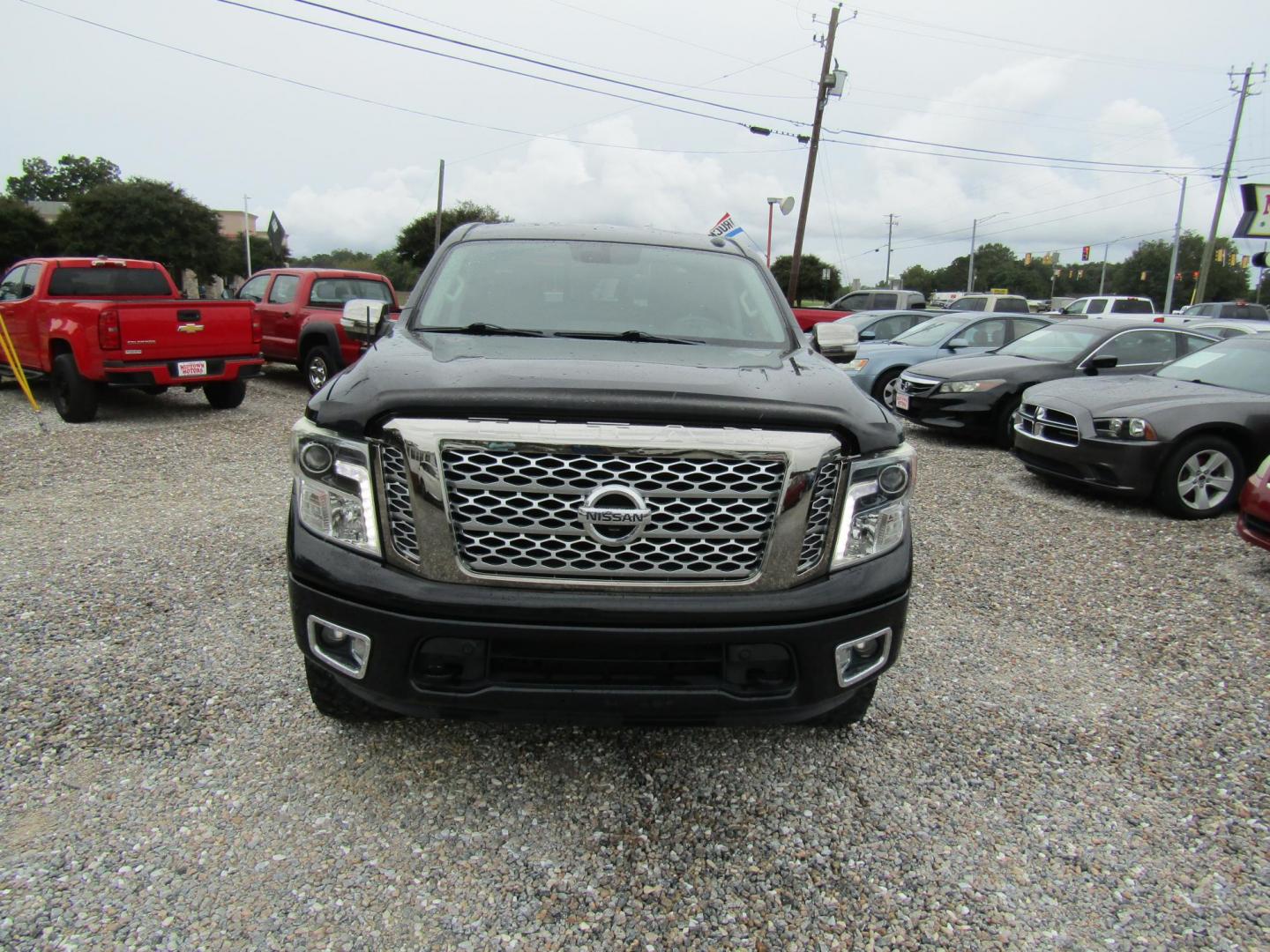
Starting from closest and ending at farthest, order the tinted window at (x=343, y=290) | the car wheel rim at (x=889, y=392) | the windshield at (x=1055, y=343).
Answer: the windshield at (x=1055, y=343) → the car wheel rim at (x=889, y=392) → the tinted window at (x=343, y=290)

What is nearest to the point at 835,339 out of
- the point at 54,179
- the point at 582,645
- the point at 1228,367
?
the point at 582,645

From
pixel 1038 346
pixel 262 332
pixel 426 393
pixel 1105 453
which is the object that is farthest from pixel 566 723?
pixel 262 332

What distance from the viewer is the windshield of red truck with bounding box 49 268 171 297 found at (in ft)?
31.8

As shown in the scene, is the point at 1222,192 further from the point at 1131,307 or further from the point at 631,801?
the point at 631,801

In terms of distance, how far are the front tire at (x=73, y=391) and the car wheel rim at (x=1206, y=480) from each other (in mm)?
10441

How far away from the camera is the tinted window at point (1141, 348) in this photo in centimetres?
907

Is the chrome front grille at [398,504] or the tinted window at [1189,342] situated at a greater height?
the tinted window at [1189,342]

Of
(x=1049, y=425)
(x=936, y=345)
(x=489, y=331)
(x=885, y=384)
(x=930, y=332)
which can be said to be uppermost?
(x=930, y=332)

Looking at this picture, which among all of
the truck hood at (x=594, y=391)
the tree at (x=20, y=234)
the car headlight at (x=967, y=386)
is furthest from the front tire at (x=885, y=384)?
the tree at (x=20, y=234)

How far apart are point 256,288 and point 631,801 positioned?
12899 mm

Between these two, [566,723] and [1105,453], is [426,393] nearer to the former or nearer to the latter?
[566,723]

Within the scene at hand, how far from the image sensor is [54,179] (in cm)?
8406

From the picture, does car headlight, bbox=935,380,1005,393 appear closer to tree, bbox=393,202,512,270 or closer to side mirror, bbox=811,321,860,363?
side mirror, bbox=811,321,860,363

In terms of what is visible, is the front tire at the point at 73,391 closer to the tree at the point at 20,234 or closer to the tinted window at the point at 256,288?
the tinted window at the point at 256,288
